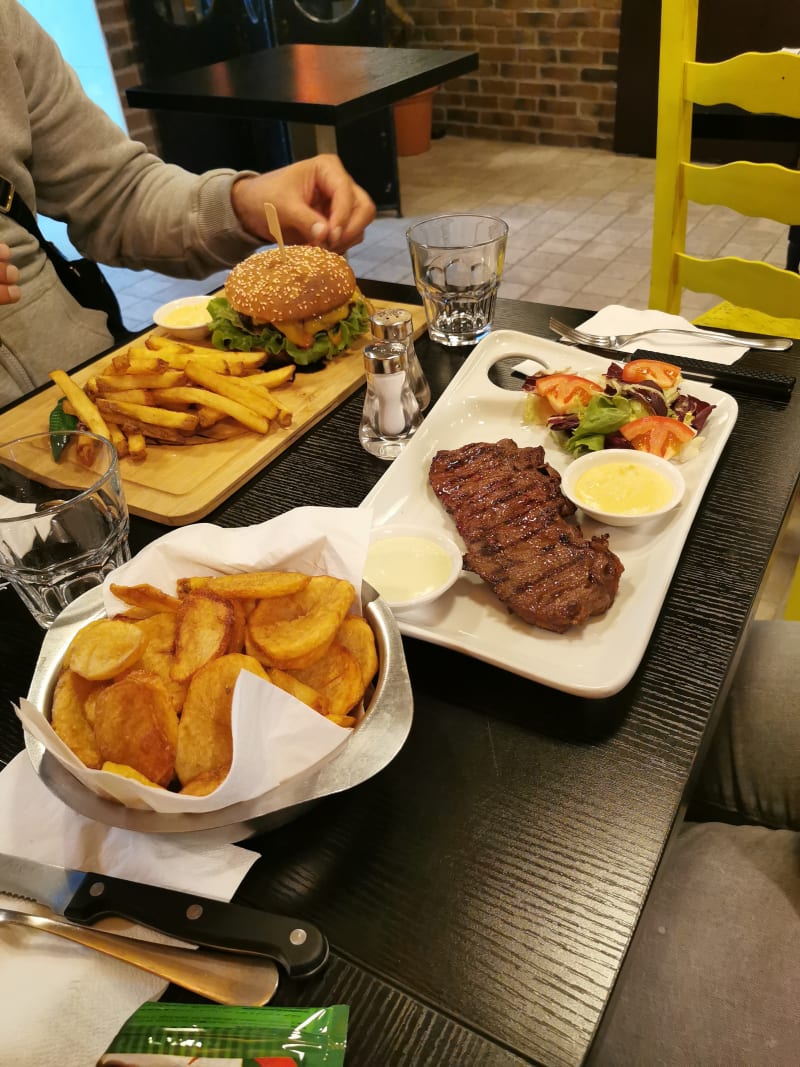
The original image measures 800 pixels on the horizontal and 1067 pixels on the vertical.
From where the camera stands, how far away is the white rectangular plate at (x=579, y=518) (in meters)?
1.03

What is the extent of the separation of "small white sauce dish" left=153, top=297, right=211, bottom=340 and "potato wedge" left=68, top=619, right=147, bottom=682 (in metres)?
1.24

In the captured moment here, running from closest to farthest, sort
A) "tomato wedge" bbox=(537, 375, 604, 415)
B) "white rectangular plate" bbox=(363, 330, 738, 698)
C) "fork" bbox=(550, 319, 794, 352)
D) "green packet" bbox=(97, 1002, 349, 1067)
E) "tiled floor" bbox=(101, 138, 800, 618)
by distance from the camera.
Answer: "green packet" bbox=(97, 1002, 349, 1067), "white rectangular plate" bbox=(363, 330, 738, 698), "tomato wedge" bbox=(537, 375, 604, 415), "fork" bbox=(550, 319, 794, 352), "tiled floor" bbox=(101, 138, 800, 618)

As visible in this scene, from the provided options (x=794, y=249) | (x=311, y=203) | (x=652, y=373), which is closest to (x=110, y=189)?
(x=311, y=203)

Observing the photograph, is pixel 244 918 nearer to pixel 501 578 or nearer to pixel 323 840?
pixel 323 840

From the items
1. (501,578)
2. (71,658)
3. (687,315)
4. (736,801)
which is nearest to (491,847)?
(501,578)

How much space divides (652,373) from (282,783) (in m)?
1.13

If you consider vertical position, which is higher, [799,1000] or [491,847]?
[491,847]

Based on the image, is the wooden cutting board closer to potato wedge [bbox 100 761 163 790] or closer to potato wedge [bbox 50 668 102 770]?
potato wedge [bbox 50 668 102 770]

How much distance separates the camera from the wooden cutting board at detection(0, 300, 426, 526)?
146cm

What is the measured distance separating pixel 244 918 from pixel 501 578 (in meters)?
0.56

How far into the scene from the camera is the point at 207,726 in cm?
80

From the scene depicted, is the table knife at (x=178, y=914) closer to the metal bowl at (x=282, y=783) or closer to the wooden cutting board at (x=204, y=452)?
the metal bowl at (x=282, y=783)

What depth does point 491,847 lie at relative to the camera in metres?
0.86

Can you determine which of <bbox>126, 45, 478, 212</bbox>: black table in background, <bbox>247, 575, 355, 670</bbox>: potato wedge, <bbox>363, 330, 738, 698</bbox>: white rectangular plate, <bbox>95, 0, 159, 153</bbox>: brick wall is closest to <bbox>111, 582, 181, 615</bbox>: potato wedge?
<bbox>247, 575, 355, 670</bbox>: potato wedge
